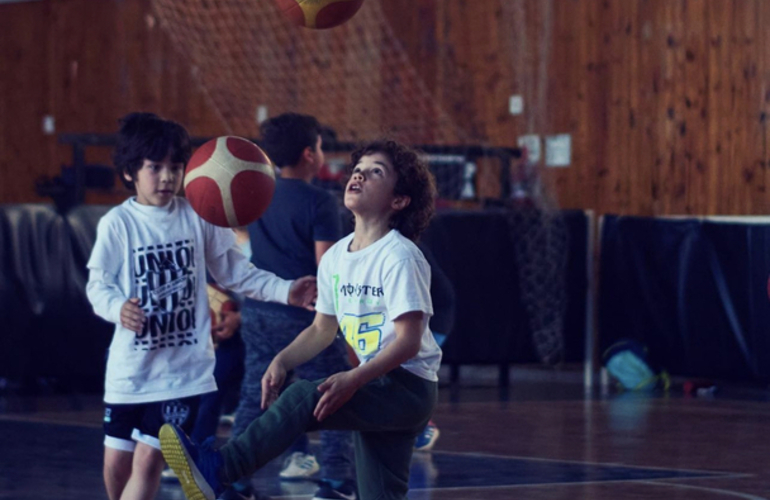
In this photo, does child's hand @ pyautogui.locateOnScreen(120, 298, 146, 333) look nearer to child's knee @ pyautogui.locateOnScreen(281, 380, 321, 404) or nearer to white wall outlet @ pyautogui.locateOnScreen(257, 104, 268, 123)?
child's knee @ pyautogui.locateOnScreen(281, 380, 321, 404)

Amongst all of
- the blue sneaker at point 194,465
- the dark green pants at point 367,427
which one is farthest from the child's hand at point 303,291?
the blue sneaker at point 194,465

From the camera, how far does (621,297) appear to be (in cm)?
1182

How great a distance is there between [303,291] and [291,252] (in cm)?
139

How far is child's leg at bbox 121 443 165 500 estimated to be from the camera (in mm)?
4480

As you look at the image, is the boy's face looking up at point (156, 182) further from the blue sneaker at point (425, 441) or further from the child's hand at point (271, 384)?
the blue sneaker at point (425, 441)

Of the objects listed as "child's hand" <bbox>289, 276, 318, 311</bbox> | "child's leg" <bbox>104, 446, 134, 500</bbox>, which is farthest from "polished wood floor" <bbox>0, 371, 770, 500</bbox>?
"child's hand" <bbox>289, 276, 318, 311</bbox>

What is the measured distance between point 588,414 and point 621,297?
262 centimetres

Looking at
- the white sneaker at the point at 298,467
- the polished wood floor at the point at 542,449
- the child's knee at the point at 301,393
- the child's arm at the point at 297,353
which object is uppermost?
the child's arm at the point at 297,353

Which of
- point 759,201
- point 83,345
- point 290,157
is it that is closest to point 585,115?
point 759,201

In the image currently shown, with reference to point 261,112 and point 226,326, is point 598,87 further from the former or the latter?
point 226,326

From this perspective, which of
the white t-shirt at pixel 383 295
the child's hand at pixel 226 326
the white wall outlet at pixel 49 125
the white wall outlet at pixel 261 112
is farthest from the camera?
the white wall outlet at pixel 49 125

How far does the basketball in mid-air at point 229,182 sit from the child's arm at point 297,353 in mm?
631

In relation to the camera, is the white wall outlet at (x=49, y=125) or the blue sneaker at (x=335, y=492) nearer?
the blue sneaker at (x=335, y=492)

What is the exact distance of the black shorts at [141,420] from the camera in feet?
14.8
